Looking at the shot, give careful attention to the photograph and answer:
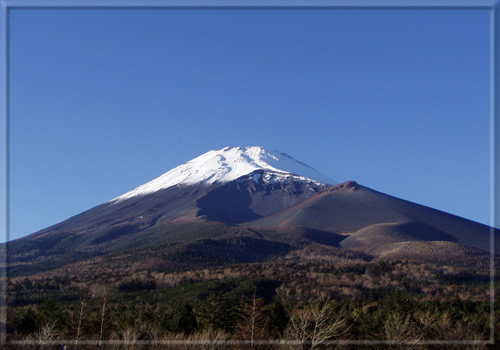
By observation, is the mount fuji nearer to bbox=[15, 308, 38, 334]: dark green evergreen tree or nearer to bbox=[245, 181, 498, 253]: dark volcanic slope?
bbox=[245, 181, 498, 253]: dark volcanic slope

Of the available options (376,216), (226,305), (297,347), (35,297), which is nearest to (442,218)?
(376,216)

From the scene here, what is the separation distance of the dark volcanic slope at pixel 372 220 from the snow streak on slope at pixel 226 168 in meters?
22.4

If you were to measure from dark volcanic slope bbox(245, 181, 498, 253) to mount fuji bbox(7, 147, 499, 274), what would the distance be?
19cm

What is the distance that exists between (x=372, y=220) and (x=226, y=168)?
4802cm

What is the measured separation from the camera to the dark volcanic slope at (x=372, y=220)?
87.8 meters

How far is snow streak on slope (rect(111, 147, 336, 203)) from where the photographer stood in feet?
419

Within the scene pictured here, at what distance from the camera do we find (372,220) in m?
100

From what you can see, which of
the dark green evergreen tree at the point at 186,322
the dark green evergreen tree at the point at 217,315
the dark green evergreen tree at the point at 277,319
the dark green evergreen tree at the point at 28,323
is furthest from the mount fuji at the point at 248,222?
the dark green evergreen tree at the point at 277,319

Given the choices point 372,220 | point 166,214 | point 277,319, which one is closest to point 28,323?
point 277,319

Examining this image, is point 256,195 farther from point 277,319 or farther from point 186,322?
point 186,322

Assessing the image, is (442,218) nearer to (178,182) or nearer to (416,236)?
(416,236)

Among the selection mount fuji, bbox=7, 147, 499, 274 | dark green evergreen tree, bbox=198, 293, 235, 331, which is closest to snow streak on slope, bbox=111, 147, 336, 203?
mount fuji, bbox=7, 147, 499, 274

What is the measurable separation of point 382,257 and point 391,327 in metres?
55.5

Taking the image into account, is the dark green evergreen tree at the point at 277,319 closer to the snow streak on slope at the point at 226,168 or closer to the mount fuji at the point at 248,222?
the mount fuji at the point at 248,222
